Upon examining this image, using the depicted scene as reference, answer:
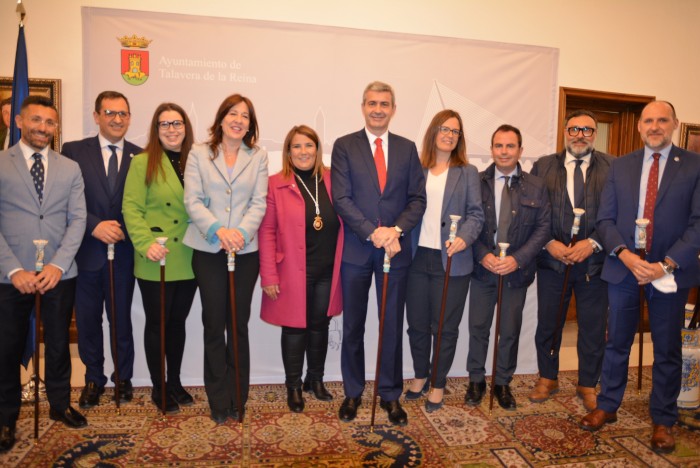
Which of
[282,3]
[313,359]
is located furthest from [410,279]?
[282,3]

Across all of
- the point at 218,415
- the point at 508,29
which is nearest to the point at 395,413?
the point at 218,415

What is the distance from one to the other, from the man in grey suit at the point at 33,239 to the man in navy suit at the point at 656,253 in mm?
3110

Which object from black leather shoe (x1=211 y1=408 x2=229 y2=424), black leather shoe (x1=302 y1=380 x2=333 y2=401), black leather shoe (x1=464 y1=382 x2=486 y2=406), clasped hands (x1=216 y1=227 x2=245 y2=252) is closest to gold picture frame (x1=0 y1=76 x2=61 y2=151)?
clasped hands (x1=216 y1=227 x2=245 y2=252)

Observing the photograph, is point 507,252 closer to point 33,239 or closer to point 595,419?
point 595,419

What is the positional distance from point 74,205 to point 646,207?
3.29 meters

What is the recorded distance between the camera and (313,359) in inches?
127

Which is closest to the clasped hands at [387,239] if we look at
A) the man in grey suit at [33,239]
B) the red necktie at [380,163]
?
the red necktie at [380,163]

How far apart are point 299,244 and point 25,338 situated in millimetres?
1601

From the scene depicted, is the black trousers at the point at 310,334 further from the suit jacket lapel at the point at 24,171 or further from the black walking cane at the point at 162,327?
the suit jacket lapel at the point at 24,171

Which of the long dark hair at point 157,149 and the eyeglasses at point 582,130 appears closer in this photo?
the long dark hair at point 157,149

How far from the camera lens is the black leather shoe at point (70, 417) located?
9.11 feet

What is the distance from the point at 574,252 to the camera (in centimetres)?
310

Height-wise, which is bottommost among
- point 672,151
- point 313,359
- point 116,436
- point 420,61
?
point 116,436

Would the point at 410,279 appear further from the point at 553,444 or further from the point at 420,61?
the point at 420,61
